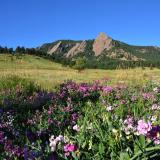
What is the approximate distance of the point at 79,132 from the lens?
18.7ft

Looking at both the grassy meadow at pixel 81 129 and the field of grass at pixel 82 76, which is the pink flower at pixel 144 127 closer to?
the grassy meadow at pixel 81 129

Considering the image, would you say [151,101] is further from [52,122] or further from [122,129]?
[122,129]

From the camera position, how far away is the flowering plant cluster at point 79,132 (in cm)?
456

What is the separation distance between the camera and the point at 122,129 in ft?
16.4

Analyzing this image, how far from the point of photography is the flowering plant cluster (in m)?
4.56

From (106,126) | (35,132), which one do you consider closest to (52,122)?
(35,132)

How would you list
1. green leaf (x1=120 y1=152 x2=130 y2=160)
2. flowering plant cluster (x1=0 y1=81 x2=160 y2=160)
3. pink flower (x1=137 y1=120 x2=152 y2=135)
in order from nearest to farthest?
pink flower (x1=137 y1=120 x2=152 y2=135), green leaf (x1=120 y1=152 x2=130 y2=160), flowering plant cluster (x1=0 y1=81 x2=160 y2=160)

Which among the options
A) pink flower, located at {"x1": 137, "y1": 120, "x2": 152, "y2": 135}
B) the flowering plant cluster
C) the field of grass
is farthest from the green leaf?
the field of grass

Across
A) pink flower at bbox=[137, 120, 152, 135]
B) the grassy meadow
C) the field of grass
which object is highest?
pink flower at bbox=[137, 120, 152, 135]

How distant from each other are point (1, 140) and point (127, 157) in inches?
78.5

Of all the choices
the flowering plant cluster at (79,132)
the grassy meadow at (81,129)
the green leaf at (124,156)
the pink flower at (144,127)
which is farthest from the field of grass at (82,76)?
the pink flower at (144,127)

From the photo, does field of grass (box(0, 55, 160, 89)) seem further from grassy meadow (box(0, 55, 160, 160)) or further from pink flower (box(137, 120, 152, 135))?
pink flower (box(137, 120, 152, 135))

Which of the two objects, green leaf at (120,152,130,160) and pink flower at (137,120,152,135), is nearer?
pink flower at (137,120,152,135)

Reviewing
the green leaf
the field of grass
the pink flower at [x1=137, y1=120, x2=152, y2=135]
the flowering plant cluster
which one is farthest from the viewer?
the field of grass
